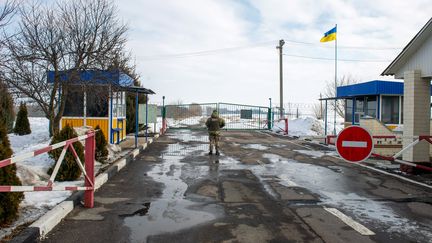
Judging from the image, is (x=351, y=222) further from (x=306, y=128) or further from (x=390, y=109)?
(x=306, y=128)

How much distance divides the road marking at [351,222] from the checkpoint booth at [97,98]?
9178 millimetres

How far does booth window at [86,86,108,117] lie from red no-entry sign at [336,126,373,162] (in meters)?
9.51

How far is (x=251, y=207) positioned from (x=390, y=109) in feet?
52.1

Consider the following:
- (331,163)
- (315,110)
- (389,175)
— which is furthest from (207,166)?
(315,110)

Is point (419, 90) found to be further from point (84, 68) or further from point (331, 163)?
point (84, 68)

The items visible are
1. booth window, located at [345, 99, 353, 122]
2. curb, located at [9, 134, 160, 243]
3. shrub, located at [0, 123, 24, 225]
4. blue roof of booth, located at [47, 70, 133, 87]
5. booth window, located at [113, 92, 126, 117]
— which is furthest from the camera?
booth window, located at [345, 99, 353, 122]

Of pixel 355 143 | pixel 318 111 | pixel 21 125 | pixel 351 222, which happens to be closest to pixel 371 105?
pixel 355 143

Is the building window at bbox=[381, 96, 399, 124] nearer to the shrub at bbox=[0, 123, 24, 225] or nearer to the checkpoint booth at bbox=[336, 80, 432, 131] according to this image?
the checkpoint booth at bbox=[336, 80, 432, 131]

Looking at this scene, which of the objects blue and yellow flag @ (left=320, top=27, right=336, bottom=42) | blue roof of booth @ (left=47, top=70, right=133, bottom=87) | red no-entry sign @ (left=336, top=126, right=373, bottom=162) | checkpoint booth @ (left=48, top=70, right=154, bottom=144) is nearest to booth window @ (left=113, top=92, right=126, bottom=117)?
checkpoint booth @ (left=48, top=70, right=154, bottom=144)

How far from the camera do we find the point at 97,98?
14.6m

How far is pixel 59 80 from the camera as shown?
12438 millimetres

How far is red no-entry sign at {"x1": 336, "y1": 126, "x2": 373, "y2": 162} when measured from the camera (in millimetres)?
5773

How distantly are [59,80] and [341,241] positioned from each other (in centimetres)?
1045

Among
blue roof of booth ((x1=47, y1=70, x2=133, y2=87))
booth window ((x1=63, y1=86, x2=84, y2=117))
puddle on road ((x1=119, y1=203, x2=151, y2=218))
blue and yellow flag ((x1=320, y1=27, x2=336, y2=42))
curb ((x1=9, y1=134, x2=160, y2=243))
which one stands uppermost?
blue and yellow flag ((x1=320, y1=27, x2=336, y2=42))
